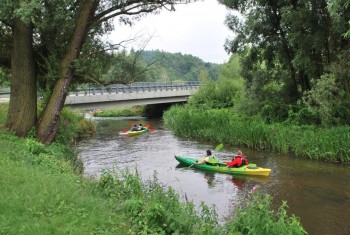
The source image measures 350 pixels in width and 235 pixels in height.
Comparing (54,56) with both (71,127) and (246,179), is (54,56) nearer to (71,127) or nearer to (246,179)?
(71,127)

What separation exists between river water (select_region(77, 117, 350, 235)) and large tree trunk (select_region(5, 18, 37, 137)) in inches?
122

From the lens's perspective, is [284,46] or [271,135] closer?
[271,135]

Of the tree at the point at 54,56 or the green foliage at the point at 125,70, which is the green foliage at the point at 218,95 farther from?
the tree at the point at 54,56

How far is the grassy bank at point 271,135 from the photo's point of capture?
1797cm

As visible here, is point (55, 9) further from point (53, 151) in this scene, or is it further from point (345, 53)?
point (345, 53)

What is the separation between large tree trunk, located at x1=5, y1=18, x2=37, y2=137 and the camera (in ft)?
47.0

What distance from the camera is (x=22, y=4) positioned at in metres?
11.8

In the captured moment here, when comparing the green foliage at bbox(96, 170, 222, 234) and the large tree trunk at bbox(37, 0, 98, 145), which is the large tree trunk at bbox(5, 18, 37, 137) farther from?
the green foliage at bbox(96, 170, 222, 234)

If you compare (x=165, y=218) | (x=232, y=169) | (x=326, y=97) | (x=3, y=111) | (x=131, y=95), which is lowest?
(x=232, y=169)

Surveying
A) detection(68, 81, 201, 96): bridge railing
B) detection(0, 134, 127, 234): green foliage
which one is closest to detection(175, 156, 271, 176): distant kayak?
detection(0, 134, 127, 234): green foliage

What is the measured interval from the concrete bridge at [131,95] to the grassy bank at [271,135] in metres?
6.27

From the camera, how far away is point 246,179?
15867 millimetres

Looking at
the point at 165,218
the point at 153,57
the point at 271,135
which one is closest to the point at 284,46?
the point at 271,135

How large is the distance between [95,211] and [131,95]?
102ft
